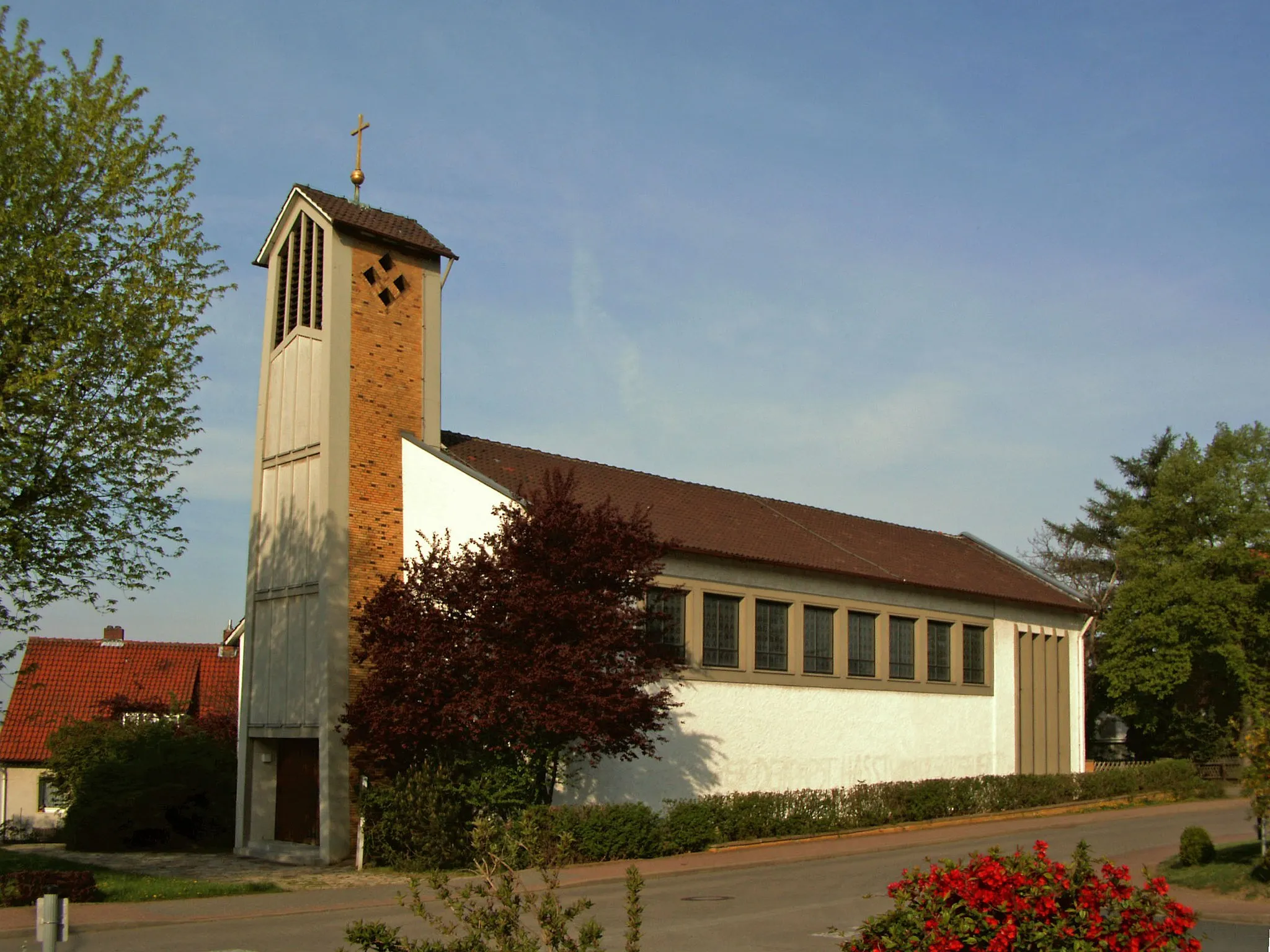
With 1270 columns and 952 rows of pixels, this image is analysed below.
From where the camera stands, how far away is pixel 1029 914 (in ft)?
24.1

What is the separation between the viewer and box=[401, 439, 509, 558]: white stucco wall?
78.4ft

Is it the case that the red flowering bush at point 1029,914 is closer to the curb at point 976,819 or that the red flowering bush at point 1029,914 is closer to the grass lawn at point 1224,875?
the grass lawn at point 1224,875

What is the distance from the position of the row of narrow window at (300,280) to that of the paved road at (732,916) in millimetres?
12385

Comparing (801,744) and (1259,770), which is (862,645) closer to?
(801,744)

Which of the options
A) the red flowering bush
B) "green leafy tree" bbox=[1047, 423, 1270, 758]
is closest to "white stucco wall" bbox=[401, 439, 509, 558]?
the red flowering bush

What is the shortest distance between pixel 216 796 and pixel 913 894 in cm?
2380

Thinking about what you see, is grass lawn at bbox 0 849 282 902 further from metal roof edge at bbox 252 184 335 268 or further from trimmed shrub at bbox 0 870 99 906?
metal roof edge at bbox 252 184 335 268

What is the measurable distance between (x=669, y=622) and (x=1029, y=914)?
17508 mm

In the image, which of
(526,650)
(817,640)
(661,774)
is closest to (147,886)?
(526,650)

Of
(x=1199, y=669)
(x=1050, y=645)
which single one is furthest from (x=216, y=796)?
(x=1199, y=669)

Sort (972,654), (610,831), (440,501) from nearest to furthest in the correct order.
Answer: (610,831) < (440,501) < (972,654)

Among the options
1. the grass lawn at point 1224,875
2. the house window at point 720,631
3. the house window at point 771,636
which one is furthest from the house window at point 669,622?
the grass lawn at point 1224,875

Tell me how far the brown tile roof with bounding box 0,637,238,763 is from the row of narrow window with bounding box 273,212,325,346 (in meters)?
14.6

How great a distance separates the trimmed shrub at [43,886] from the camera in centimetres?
1623
